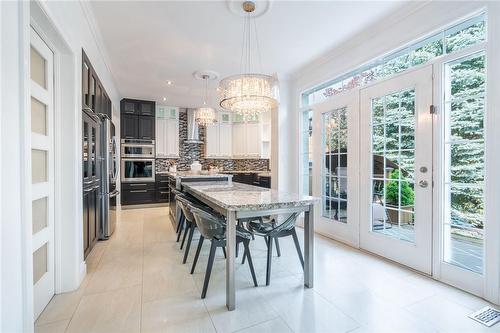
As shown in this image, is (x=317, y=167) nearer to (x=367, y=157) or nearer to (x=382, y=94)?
(x=367, y=157)

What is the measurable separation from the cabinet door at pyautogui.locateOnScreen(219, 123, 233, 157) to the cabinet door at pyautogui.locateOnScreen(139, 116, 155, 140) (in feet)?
6.00

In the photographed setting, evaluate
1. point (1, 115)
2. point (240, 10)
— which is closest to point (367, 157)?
point (240, 10)

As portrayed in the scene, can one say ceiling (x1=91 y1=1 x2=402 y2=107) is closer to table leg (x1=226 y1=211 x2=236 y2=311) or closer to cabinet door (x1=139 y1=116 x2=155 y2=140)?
cabinet door (x1=139 y1=116 x2=155 y2=140)

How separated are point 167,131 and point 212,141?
1241 mm

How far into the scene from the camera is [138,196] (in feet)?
20.2

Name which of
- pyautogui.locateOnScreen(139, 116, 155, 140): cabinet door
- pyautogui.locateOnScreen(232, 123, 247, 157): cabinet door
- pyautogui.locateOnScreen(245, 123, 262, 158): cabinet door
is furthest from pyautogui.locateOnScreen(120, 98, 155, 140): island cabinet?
pyautogui.locateOnScreen(245, 123, 262, 158): cabinet door

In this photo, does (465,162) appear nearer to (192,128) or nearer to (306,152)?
(306,152)

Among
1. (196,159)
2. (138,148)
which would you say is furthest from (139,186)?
(196,159)

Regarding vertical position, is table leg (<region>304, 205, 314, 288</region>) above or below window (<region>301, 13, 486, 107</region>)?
below

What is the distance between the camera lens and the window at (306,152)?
4.27 m

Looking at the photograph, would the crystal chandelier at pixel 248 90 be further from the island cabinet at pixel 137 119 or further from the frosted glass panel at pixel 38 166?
the island cabinet at pixel 137 119

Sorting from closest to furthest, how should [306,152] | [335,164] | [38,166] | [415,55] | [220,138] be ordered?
[38,166] < [415,55] < [335,164] < [306,152] < [220,138]

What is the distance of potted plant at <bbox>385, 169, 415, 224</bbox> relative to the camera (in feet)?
8.86

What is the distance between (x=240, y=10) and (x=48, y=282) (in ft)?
9.82
